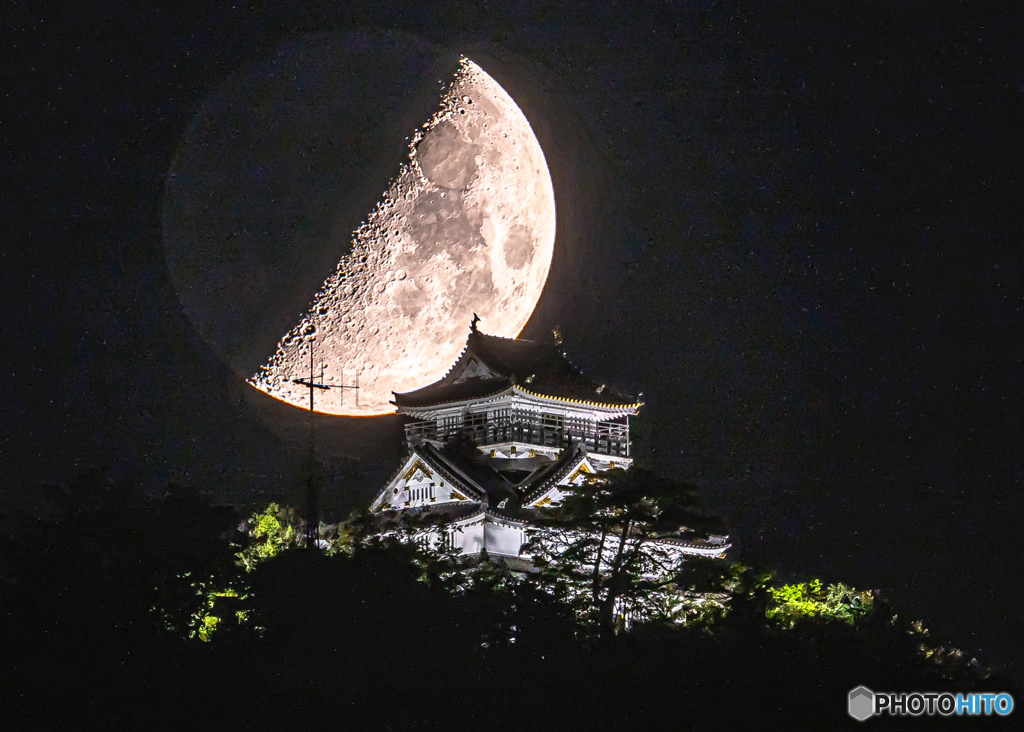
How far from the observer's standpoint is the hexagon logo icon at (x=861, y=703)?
31.7 meters

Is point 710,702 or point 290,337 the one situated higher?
point 290,337

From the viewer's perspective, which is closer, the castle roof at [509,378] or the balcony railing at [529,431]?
the balcony railing at [529,431]

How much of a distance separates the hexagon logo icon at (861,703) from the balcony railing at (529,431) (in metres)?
14.2

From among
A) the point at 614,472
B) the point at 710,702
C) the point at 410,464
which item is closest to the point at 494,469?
the point at 410,464

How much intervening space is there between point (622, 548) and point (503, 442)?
7.58 meters

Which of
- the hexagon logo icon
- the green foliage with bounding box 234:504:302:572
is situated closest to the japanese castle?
the green foliage with bounding box 234:504:302:572

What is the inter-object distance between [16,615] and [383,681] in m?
7.64

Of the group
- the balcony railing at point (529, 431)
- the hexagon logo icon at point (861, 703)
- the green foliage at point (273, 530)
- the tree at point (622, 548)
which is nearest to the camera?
the hexagon logo icon at point (861, 703)

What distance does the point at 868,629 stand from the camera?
115 feet

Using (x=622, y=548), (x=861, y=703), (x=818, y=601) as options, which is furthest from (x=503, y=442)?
(x=861, y=703)

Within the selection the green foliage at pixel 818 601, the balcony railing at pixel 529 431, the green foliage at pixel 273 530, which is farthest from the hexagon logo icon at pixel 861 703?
the green foliage at pixel 273 530

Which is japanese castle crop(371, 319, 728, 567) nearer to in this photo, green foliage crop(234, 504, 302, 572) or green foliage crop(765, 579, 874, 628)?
green foliage crop(765, 579, 874, 628)

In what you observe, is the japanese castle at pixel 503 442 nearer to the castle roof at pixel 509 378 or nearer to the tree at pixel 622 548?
the castle roof at pixel 509 378

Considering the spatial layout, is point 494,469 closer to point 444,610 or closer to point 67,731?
point 444,610
